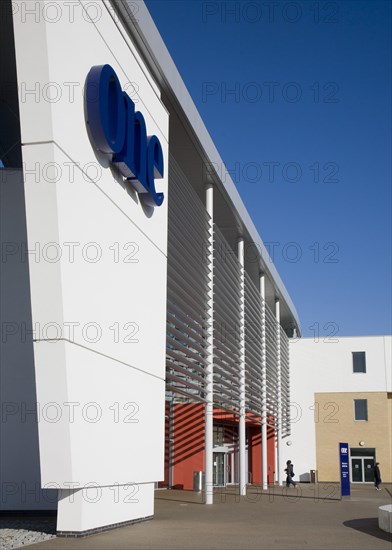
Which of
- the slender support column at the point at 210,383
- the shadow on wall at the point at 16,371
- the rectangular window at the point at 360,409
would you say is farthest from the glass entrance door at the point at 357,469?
the shadow on wall at the point at 16,371

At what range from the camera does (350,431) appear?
47.1 m

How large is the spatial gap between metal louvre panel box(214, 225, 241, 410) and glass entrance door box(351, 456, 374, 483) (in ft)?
65.6

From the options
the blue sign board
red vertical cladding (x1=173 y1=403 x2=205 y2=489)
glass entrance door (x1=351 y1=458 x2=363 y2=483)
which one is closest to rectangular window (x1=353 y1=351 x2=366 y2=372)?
glass entrance door (x1=351 y1=458 x2=363 y2=483)

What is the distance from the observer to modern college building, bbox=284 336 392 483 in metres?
46.8

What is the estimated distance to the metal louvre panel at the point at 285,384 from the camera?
44.3 m

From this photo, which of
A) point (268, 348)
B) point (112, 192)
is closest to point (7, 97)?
point (112, 192)

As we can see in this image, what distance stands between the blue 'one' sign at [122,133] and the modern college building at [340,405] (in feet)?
108

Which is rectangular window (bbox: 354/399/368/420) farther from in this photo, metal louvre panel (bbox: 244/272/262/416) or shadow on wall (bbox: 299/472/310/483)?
metal louvre panel (bbox: 244/272/262/416)

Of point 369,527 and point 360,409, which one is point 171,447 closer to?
point 369,527

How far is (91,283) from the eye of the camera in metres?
13.6

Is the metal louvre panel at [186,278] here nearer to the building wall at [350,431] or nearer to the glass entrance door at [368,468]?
the building wall at [350,431]

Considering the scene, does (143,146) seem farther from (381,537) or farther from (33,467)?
(381,537)

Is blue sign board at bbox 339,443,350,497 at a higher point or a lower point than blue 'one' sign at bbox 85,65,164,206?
lower

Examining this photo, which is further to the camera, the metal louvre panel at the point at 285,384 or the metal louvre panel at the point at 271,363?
the metal louvre panel at the point at 285,384
